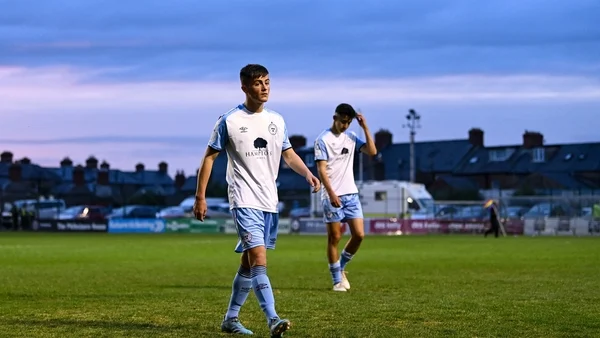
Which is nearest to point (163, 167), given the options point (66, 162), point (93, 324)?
point (66, 162)

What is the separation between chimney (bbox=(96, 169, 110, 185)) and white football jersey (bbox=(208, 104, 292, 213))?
351 feet

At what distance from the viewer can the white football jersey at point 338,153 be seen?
15.7m

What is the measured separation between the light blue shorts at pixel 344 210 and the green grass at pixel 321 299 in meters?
1.04

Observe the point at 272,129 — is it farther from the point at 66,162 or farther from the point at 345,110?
the point at 66,162

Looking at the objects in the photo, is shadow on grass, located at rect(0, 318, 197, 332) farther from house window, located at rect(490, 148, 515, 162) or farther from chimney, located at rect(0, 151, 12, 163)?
chimney, located at rect(0, 151, 12, 163)

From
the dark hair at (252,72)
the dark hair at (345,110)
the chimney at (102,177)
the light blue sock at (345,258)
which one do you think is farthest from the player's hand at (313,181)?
the chimney at (102,177)

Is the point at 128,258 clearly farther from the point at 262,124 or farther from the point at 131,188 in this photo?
the point at 131,188

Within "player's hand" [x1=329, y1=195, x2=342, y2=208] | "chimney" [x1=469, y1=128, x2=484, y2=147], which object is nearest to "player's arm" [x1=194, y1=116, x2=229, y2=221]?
"player's hand" [x1=329, y1=195, x2=342, y2=208]

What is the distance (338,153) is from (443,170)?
89185 millimetres

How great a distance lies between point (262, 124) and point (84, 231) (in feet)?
180

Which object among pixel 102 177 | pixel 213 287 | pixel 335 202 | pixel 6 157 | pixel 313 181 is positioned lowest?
pixel 213 287

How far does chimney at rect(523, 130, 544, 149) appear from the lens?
101125mm

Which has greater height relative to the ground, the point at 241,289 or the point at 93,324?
the point at 241,289

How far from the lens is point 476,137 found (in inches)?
4109
